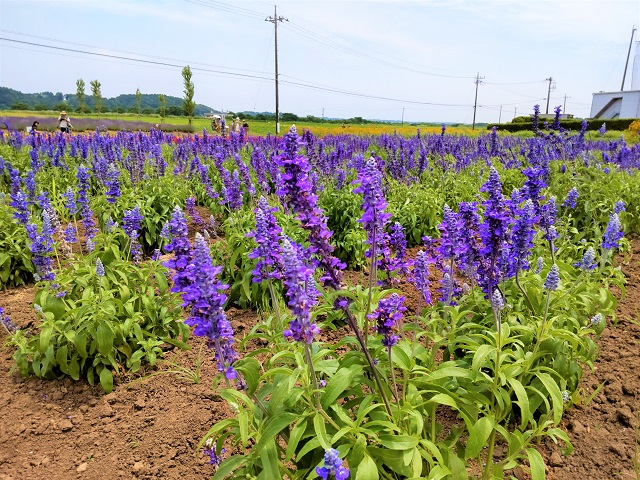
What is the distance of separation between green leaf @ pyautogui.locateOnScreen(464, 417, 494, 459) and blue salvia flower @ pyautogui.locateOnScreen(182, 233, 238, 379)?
1.24m

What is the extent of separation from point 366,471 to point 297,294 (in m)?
0.81

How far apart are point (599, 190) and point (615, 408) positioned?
4.69 meters

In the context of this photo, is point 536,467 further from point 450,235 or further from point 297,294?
point 297,294

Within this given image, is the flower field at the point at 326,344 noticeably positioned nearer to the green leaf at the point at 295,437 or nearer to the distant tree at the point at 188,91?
the green leaf at the point at 295,437

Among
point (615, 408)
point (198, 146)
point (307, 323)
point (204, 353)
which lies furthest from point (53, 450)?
point (198, 146)

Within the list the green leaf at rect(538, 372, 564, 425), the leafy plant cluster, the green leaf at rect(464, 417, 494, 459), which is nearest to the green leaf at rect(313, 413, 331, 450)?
the green leaf at rect(464, 417, 494, 459)

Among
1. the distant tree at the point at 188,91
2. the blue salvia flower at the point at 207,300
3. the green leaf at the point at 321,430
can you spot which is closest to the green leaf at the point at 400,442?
the green leaf at the point at 321,430

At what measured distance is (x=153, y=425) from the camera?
136 inches

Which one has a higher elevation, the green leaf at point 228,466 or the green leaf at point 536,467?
the green leaf at point 228,466

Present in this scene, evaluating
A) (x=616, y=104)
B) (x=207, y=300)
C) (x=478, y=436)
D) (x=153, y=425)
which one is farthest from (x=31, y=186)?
(x=616, y=104)

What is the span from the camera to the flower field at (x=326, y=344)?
6.55 ft

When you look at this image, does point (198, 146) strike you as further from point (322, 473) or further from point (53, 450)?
point (322, 473)

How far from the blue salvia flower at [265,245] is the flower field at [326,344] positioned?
1 cm

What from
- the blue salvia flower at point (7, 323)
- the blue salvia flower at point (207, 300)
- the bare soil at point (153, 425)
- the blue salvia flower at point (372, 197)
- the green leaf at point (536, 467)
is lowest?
the bare soil at point (153, 425)
